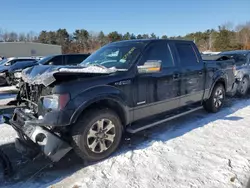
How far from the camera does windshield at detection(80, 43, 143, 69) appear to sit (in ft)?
13.8

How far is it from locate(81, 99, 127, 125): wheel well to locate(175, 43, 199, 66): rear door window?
6.45 feet

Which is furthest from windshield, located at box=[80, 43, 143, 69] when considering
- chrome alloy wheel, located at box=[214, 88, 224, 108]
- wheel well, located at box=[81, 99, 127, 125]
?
chrome alloy wheel, located at box=[214, 88, 224, 108]

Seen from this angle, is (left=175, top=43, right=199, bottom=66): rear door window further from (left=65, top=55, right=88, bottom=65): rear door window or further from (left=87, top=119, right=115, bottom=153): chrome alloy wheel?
(left=65, top=55, right=88, bottom=65): rear door window

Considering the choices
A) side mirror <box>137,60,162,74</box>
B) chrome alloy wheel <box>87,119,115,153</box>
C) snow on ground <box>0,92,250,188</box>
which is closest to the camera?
snow on ground <box>0,92,250,188</box>

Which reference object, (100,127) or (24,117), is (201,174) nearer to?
(100,127)

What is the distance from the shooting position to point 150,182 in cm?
308

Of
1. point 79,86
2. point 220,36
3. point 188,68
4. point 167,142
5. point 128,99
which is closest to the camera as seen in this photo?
point 79,86

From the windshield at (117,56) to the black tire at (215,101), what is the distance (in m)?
2.83

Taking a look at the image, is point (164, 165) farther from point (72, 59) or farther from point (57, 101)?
point (72, 59)

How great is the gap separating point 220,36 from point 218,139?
39715mm

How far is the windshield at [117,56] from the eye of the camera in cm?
420

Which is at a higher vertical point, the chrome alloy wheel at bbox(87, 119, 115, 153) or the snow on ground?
the chrome alloy wheel at bbox(87, 119, 115, 153)

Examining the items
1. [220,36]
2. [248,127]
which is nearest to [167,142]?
[248,127]

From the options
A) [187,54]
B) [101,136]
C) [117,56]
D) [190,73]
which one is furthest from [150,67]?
[187,54]
